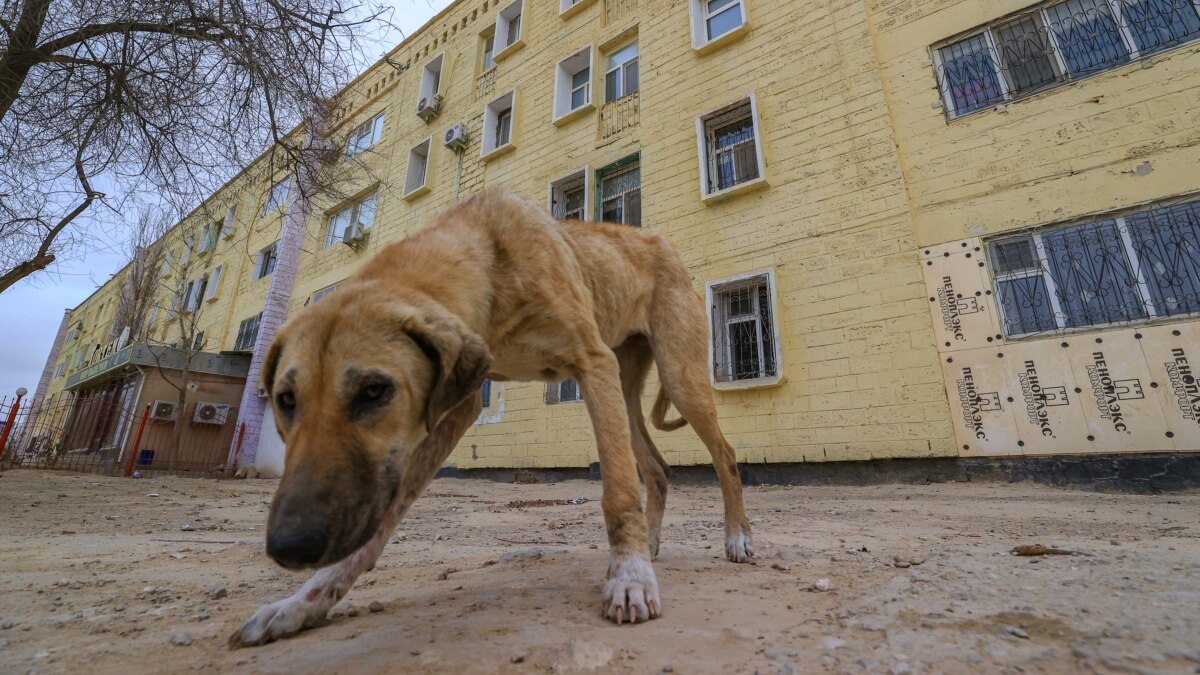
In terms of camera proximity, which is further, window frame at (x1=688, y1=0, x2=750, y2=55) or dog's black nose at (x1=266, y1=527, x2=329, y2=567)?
window frame at (x1=688, y1=0, x2=750, y2=55)

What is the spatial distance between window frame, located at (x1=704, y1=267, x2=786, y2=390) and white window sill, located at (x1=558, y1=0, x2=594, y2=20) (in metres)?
9.13

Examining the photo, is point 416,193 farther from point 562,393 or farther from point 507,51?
point 562,393

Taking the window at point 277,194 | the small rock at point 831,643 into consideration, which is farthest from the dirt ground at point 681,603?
the window at point 277,194

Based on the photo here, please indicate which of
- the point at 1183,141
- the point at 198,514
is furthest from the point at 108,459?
the point at 1183,141

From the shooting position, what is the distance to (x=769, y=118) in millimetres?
9398

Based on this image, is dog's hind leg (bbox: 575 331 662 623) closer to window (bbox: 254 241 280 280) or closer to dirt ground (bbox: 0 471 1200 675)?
dirt ground (bbox: 0 471 1200 675)

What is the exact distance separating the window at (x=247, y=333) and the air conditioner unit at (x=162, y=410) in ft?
10.7

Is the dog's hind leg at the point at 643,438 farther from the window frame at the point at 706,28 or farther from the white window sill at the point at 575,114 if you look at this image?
the white window sill at the point at 575,114

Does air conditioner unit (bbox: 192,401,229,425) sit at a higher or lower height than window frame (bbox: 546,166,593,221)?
lower

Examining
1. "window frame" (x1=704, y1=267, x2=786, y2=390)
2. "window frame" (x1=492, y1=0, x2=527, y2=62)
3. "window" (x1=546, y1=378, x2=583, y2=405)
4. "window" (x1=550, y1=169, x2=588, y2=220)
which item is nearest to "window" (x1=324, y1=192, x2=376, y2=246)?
"window frame" (x1=492, y1=0, x2=527, y2=62)

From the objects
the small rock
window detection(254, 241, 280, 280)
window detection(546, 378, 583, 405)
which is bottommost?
the small rock

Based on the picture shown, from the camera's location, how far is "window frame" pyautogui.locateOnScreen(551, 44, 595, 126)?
12.3 metres

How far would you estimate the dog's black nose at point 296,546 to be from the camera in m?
1.35

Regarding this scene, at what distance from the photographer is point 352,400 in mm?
1682
